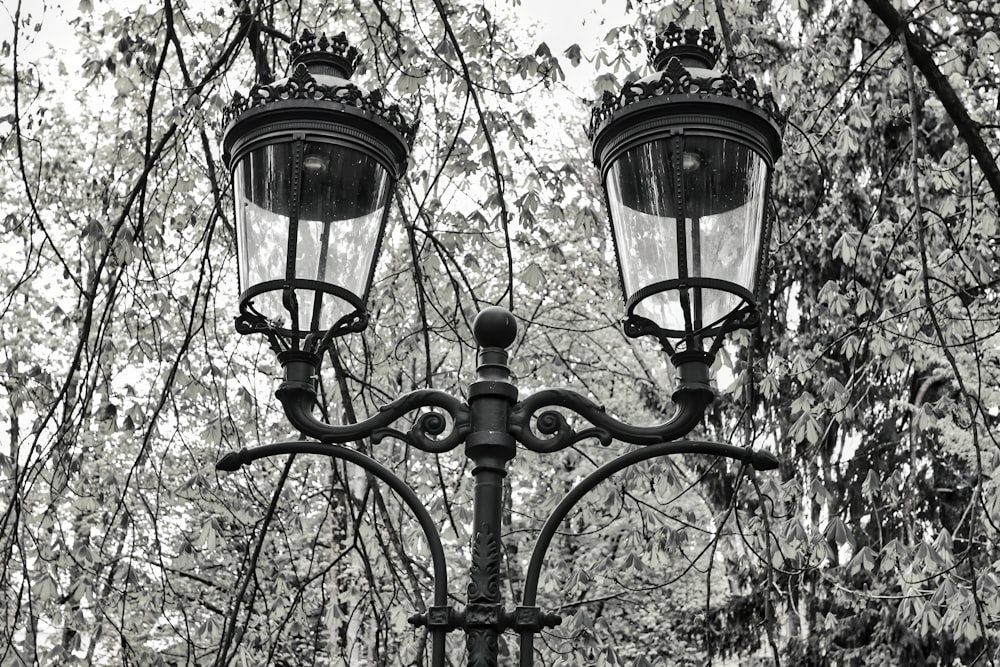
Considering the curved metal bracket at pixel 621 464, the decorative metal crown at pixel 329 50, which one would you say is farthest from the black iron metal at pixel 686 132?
the decorative metal crown at pixel 329 50

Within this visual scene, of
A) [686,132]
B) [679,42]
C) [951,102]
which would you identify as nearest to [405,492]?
[686,132]

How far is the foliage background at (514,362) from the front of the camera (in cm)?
521

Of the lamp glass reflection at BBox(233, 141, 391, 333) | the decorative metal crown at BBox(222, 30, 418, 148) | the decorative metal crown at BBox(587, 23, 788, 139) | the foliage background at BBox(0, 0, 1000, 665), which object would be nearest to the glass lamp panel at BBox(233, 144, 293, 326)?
the lamp glass reflection at BBox(233, 141, 391, 333)

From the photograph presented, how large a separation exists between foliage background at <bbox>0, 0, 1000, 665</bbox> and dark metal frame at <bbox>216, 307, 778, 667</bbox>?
5.33ft

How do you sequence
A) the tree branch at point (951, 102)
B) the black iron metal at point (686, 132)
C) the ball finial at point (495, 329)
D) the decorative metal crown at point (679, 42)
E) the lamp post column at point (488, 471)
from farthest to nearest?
the tree branch at point (951, 102)
the decorative metal crown at point (679, 42)
the ball finial at point (495, 329)
the black iron metal at point (686, 132)
the lamp post column at point (488, 471)

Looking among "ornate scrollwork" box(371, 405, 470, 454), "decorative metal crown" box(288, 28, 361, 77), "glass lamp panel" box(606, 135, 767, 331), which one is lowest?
"ornate scrollwork" box(371, 405, 470, 454)

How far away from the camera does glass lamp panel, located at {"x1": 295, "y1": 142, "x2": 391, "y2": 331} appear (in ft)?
8.55

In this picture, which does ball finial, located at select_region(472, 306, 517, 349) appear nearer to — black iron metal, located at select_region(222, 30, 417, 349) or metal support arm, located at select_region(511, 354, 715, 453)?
metal support arm, located at select_region(511, 354, 715, 453)

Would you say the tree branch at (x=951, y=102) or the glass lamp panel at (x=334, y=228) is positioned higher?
the tree branch at (x=951, y=102)

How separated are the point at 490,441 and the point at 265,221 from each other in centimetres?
70

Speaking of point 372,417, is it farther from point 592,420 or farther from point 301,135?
point 301,135

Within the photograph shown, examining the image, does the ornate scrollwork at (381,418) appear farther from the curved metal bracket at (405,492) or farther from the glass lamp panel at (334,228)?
the glass lamp panel at (334,228)

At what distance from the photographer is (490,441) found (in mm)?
2512

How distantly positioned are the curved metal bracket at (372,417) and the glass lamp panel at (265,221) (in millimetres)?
126
